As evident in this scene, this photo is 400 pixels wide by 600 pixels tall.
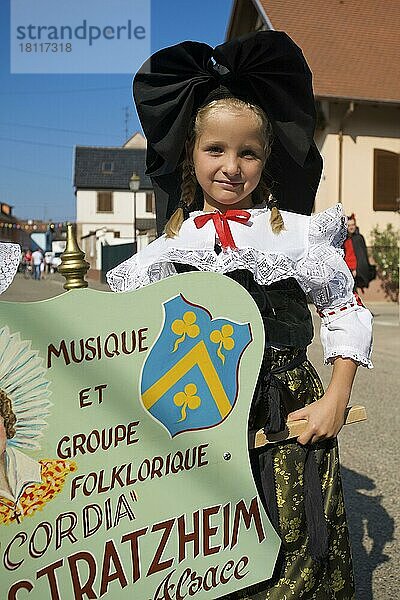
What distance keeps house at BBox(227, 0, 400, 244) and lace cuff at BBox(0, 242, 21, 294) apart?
14686 millimetres

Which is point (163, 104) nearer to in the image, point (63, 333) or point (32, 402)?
point (63, 333)

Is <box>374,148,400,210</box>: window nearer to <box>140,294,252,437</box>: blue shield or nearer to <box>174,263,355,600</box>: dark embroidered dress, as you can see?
<box>174,263,355,600</box>: dark embroidered dress

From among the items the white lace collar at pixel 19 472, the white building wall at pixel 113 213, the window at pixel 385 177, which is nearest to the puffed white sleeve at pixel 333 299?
the white lace collar at pixel 19 472

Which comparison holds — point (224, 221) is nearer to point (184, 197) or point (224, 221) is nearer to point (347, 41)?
point (184, 197)

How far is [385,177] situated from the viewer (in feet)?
A: 54.1

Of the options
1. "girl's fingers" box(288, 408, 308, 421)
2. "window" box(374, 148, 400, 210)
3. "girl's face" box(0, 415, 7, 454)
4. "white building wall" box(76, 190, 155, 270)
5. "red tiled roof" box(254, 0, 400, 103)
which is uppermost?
"red tiled roof" box(254, 0, 400, 103)

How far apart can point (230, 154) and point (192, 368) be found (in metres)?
0.56

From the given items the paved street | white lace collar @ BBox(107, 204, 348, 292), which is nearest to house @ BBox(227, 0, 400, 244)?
the paved street

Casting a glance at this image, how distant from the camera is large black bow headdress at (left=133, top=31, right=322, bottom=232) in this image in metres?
1.84

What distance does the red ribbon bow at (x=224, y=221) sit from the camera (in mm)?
1848

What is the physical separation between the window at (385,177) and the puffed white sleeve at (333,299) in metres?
15.2

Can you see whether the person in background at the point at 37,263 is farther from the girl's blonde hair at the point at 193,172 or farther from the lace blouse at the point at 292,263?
the lace blouse at the point at 292,263

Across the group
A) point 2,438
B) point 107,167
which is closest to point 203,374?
point 2,438

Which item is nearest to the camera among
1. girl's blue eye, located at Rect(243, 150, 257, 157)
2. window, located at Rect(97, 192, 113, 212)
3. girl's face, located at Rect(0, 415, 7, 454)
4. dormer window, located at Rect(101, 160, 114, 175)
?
girl's face, located at Rect(0, 415, 7, 454)
